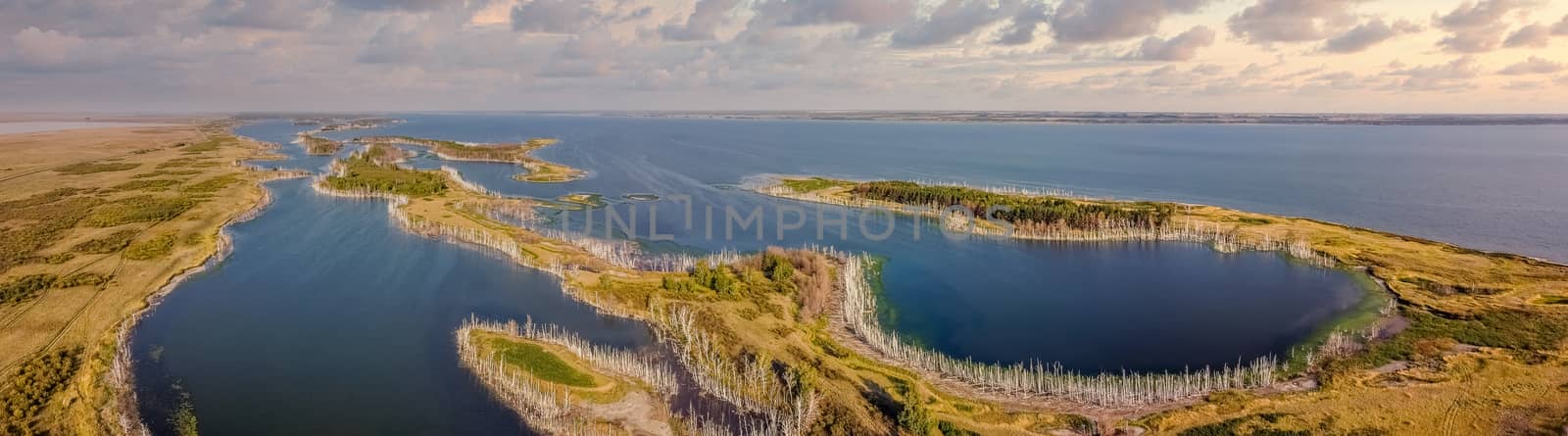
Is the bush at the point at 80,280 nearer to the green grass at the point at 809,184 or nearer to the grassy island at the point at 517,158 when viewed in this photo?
the grassy island at the point at 517,158

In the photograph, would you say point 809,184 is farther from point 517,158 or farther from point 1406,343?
point 1406,343

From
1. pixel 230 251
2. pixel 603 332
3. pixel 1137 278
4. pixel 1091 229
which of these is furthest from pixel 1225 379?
pixel 230 251

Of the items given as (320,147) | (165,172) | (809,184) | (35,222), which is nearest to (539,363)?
(35,222)

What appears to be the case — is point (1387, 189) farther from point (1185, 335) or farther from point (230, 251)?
point (230, 251)

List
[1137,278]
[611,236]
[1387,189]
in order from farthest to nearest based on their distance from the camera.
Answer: [1387,189] < [611,236] < [1137,278]

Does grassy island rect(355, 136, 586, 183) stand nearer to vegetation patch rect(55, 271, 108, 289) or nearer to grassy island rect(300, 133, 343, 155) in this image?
grassy island rect(300, 133, 343, 155)

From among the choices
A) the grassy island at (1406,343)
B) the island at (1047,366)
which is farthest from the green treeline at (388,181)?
the grassy island at (1406,343)
